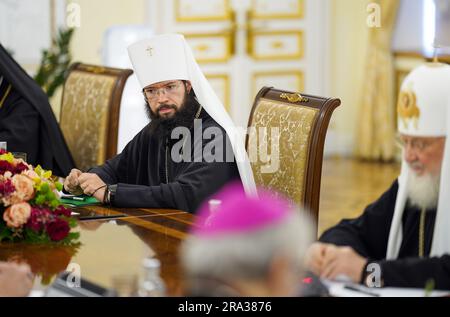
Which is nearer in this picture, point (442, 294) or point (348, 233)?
point (442, 294)

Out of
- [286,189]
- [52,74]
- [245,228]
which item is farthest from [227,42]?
[245,228]

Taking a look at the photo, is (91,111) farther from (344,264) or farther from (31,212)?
(344,264)

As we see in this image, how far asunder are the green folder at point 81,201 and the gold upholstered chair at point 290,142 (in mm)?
762

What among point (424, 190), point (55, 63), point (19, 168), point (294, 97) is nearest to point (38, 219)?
point (19, 168)

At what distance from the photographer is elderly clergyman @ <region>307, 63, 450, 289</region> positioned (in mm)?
2412

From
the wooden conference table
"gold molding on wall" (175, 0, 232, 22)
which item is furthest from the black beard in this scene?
"gold molding on wall" (175, 0, 232, 22)

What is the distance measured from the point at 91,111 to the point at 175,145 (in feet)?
4.60

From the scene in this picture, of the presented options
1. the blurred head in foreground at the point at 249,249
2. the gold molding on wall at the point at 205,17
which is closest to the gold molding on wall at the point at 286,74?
the gold molding on wall at the point at 205,17

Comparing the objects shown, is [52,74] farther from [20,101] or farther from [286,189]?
[286,189]

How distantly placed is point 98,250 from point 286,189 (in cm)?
120

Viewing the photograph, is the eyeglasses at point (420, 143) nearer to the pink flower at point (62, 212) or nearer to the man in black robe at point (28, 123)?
the pink flower at point (62, 212)

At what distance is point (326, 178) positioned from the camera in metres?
9.08

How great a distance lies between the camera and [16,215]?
304 cm

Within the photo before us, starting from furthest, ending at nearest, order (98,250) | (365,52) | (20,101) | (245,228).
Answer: (365,52) < (20,101) < (98,250) < (245,228)
